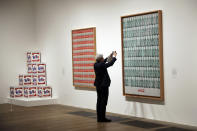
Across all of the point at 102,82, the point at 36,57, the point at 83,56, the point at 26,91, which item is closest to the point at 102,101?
the point at 102,82

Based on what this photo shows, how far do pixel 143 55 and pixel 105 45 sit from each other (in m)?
1.36

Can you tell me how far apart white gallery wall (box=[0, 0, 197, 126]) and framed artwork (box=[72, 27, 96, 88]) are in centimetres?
18

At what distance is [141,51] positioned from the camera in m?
7.44

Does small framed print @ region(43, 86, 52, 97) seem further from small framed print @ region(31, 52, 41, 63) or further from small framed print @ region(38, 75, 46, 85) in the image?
small framed print @ region(31, 52, 41, 63)

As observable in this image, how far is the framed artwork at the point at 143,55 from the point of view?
705cm

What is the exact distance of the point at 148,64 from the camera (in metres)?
7.28

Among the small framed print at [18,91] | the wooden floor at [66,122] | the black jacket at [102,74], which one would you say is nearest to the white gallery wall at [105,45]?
the wooden floor at [66,122]

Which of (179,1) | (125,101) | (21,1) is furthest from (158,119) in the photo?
(21,1)

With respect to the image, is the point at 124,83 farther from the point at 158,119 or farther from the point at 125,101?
the point at 158,119

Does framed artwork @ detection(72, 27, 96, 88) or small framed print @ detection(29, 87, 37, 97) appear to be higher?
framed artwork @ detection(72, 27, 96, 88)

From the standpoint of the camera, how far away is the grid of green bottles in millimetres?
7125

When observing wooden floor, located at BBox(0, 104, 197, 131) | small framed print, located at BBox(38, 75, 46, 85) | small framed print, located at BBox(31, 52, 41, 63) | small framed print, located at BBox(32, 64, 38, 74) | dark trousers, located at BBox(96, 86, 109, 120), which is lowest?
wooden floor, located at BBox(0, 104, 197, 131)

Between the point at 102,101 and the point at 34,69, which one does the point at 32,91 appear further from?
the point at 102,101

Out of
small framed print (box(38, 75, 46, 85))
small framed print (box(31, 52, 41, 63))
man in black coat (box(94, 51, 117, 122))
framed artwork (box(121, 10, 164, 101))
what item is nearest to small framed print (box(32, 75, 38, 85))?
small framed print (box(38, 75, 46, 85))
